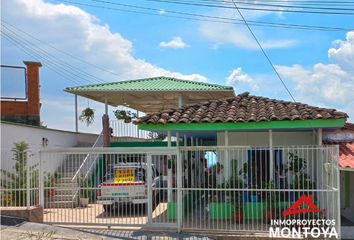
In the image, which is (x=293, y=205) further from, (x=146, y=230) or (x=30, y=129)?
(x=30, y=129)

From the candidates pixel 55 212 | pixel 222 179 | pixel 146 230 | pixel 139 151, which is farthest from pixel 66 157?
pixel 222 179

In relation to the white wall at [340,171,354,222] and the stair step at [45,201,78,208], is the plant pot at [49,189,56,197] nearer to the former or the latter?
the stair step at [45,201,78,208]

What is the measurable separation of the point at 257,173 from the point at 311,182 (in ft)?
4.74

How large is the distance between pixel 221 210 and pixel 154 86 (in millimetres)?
8020

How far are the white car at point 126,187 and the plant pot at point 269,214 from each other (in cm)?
280

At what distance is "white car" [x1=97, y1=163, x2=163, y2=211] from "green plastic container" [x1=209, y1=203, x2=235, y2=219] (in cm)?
141

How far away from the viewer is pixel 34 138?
57.0ft

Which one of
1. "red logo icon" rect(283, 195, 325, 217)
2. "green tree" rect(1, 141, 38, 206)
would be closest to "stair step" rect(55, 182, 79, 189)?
"green tree" rect(1, 141, 38, 206)

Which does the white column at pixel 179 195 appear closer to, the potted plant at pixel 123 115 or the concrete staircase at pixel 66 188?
the concrete staircase at pixel 66 188

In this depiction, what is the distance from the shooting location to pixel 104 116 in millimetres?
20578

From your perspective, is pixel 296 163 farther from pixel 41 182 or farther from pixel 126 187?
pixel 41 182

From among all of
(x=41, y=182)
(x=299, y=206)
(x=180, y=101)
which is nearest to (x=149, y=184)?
(x=41, y=182)

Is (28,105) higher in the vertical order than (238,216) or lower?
higher

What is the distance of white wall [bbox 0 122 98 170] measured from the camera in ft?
40.4
